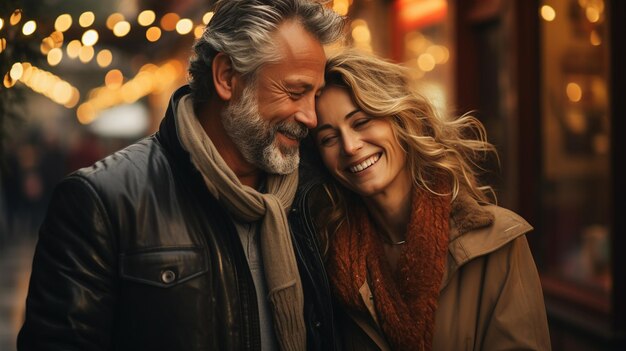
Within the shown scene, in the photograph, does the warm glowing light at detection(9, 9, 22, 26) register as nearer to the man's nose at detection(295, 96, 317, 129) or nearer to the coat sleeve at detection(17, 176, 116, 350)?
the coat sleeve at detection(17, 176, 116, 350)

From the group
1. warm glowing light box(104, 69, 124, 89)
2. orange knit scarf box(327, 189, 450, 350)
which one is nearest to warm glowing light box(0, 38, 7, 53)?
orange knit scarf box(327, 189, 450, 350)

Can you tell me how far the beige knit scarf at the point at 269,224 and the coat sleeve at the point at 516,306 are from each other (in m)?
0.71

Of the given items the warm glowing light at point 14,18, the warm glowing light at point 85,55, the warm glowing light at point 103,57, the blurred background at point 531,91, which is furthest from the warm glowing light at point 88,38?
the warm glowing light at point 103,57

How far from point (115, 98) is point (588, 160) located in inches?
655

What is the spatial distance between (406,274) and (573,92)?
3.63m

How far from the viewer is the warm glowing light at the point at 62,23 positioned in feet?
13.3

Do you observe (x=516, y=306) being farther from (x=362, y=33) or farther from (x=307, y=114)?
(x=362, y=33)

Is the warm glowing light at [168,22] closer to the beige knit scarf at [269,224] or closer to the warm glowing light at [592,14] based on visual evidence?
the warm glowing light at [592,14]

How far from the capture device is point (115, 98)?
2061cm

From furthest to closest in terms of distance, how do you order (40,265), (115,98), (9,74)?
1. (115,98)
2. (9,74)
3. (40,265)

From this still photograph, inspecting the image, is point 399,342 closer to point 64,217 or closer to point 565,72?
point 64,217

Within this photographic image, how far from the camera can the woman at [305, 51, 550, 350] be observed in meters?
2.82

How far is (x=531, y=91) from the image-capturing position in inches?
247

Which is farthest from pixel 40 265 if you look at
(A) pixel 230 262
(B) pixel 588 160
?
(B) pixel 588 160
